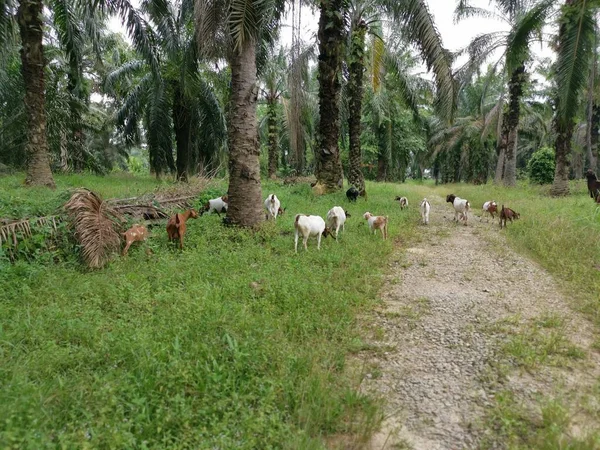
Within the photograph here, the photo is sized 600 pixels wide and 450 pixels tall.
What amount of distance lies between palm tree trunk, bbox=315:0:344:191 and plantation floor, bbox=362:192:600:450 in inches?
293

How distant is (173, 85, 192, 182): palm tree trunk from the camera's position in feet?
55.1

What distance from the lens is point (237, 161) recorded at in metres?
7.31

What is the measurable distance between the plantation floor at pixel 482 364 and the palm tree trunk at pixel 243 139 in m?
3.31

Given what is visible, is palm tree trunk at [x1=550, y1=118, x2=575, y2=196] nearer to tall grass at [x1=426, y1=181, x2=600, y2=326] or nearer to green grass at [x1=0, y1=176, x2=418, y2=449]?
tall grass at [x1=426, y1=181, x2=600, y2=326]

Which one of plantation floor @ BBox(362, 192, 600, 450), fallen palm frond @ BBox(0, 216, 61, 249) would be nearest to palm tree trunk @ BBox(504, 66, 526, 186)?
plantation floor @ BBox(362, 192, 600, 450)

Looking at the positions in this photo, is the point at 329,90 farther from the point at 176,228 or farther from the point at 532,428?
the point at 532,428

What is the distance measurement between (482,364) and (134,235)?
5149 millimetres

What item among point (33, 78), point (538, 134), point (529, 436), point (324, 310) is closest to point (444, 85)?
point (324, 310)

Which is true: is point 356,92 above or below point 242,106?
above

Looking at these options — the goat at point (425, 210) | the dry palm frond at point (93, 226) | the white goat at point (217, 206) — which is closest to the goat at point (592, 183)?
the goat at point (425, 210)

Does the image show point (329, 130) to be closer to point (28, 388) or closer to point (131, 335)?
point (131, 335)

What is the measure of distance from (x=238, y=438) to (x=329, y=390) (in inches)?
28.2

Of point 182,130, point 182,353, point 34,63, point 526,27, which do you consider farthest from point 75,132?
point 526,27

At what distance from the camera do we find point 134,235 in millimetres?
5902
